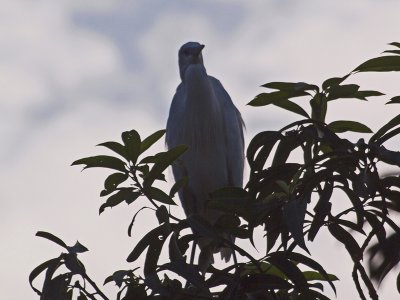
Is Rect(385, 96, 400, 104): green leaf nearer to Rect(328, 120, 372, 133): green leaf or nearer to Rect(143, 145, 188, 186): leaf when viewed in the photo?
Rect(328, 120, 372, 133): green leaf

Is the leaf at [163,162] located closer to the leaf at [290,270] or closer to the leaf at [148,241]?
the leaf at [148,241]

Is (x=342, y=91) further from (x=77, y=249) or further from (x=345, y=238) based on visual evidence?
(x=77, y=249)

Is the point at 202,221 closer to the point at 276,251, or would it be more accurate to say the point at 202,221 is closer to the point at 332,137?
the point at 276,251

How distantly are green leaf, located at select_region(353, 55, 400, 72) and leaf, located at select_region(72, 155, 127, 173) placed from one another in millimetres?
602

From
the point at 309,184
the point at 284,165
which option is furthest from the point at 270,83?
the point at 309,184

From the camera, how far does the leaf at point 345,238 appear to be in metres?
1.79

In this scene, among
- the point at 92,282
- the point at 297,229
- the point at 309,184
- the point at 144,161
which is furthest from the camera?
the point at 144,161

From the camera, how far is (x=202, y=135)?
13.6 ft

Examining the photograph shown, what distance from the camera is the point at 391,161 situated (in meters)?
1.53

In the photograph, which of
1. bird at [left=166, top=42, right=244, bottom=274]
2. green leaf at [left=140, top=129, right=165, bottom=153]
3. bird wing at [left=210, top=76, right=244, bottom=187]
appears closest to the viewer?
green leaf at [left=140, top=129, right=165, bottom=153]

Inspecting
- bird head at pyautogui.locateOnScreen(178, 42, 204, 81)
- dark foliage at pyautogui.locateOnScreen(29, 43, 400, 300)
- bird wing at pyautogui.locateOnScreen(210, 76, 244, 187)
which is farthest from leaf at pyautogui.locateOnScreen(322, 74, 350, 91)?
bird wing at pyautogui.locateOnScreen(210, 76, 244, 187)

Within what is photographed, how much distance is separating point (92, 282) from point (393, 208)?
0.62 metres

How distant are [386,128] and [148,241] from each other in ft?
1.91

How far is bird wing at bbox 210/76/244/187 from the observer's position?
422 centimetres
